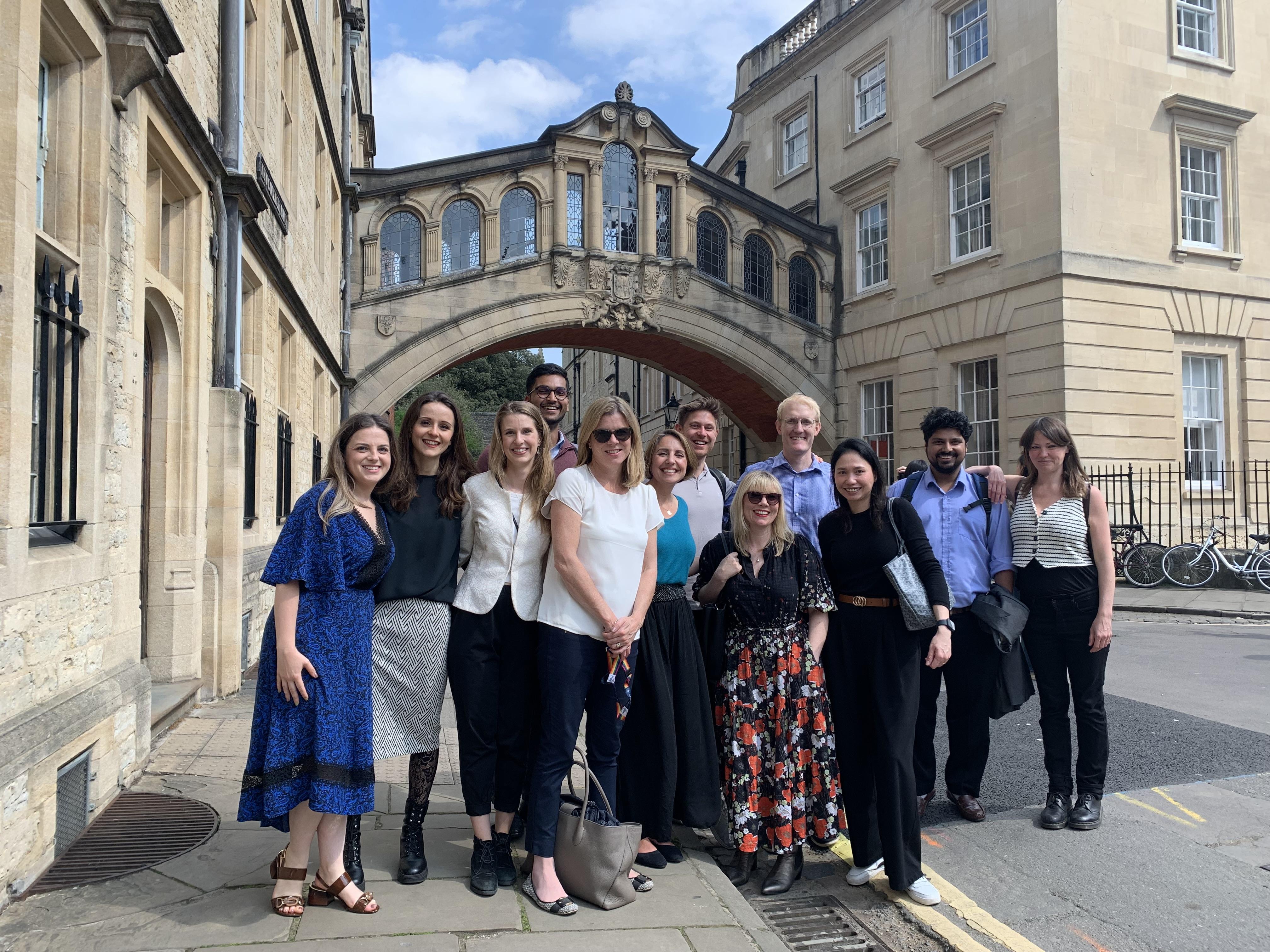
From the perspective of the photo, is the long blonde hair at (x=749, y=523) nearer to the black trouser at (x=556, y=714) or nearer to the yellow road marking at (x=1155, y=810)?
the black trouser at (x=556, y=714)

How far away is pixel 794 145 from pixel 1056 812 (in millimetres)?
21158

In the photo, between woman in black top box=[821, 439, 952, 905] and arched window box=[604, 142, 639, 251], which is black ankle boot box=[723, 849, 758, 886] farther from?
arched window box=[604, 142, 639, 251]

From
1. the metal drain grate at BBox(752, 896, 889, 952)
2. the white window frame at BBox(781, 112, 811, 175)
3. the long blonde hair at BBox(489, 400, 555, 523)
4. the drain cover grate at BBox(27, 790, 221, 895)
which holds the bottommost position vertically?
the metal drain grate at BBox(752, 896, 889, 952)

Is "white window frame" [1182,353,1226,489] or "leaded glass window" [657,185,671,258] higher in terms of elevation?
"leaded glass window" [657,185,671,258]

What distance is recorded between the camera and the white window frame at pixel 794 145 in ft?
74.6

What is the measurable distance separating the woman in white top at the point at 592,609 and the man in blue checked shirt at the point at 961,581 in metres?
1.63

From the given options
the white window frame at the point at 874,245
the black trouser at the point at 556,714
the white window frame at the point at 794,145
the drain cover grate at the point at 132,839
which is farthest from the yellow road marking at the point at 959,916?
the white window frame at the point at 794,145

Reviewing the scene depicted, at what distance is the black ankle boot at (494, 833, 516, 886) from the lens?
360cm

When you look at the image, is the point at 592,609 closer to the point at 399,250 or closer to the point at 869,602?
the point at 869,602

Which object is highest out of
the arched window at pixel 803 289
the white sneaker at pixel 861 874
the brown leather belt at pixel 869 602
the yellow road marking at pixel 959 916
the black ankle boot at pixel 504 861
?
the arched window at pixel 803 289

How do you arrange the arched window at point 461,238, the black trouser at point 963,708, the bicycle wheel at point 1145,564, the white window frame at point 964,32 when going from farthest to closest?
the arched window at point 461,238 < the white window frame at point 964,32 < the bicycle wheel at point 1145,564 < the black trouser at point 963,708

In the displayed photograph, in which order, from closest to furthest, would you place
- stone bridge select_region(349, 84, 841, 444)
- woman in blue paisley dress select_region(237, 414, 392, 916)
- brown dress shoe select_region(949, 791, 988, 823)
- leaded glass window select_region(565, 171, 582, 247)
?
woman in blue paisley dress select_region(237, 414, 392, 916) < brown dress shoe select_region(949, 791, 988, 823) < stone bridge select_region(349, 84, 841, 444) < leaded glass window select_region(565, 171, 582, 247)

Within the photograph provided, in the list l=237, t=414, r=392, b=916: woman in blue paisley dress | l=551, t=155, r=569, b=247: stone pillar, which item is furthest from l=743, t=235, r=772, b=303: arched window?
l=237, t=414, r=392, b=916: woman in blue paisley dress

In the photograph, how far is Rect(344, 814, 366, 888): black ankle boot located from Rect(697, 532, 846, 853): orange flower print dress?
4.81 ft
